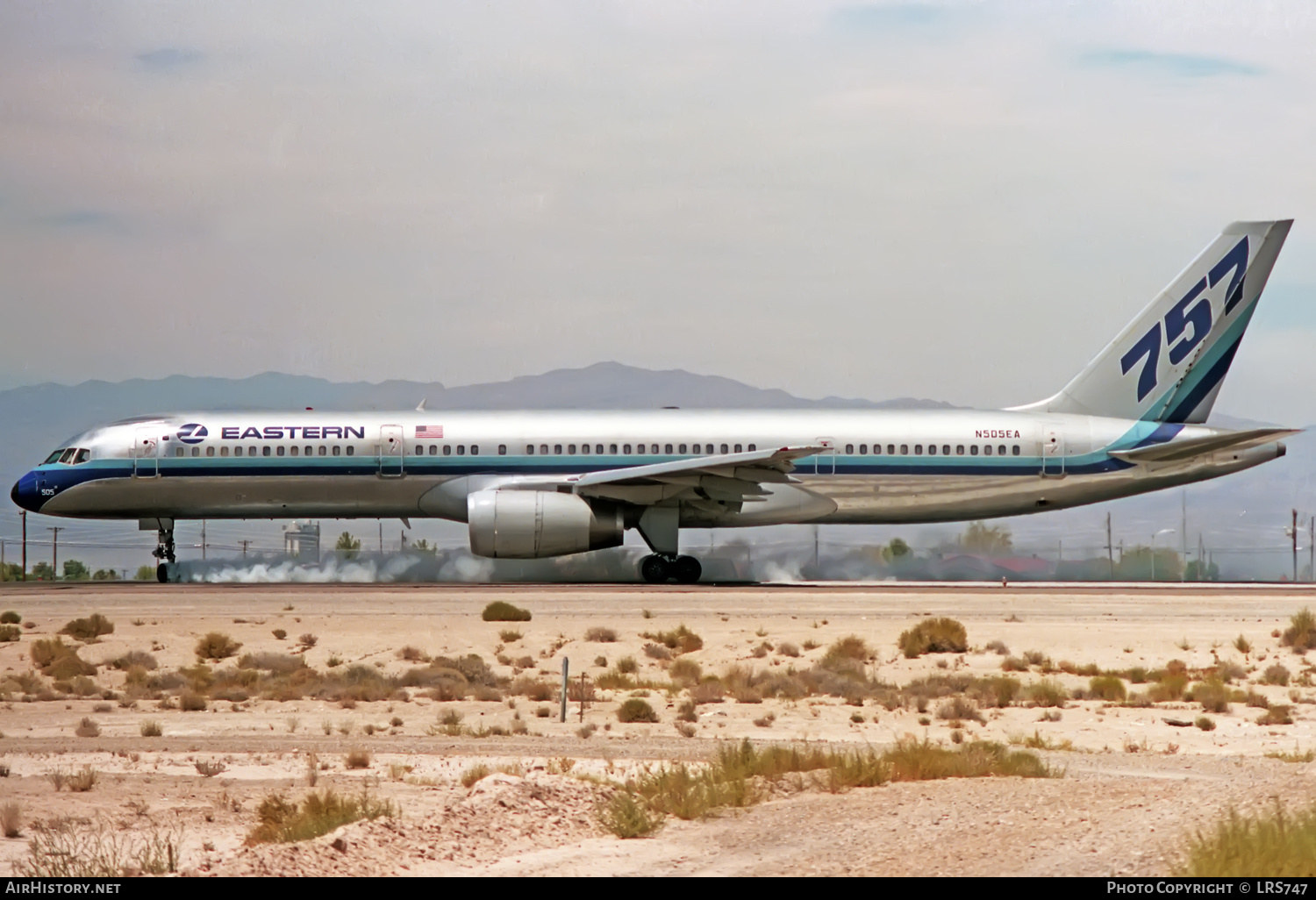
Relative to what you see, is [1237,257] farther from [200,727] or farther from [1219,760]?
[200,727]

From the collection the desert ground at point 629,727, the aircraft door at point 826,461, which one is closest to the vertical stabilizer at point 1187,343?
the desert ground at point 629,727

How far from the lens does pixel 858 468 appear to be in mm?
39000

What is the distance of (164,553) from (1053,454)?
2227 cm

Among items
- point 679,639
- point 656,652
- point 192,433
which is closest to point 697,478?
point 679,639

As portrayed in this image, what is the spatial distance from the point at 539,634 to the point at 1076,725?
1140cm

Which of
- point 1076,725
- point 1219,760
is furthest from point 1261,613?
point 1219,760

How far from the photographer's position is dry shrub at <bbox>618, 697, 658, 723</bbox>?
19.8 meters

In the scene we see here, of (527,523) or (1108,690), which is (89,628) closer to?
(527,523)

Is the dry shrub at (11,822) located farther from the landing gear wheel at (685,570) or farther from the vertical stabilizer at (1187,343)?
the vertical stabilizer at (1187,343)

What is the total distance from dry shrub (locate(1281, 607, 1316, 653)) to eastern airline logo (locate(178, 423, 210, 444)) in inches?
962

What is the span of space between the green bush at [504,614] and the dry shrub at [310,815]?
1715cm

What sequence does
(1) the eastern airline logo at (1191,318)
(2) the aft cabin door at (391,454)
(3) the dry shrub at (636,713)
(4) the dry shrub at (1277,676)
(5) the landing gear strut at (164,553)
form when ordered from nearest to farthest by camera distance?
(3) the dry shrub at (636,713)
(4) the dry shrub at (1277,676)
(2) the aft cabin door at (391,454)
(5) the landing gear strut at (164,553)
(1) the eastern airline logo at (1191,318)

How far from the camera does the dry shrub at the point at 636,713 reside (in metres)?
19.8

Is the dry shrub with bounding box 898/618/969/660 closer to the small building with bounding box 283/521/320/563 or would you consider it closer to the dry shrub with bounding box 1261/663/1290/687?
the dry shrub with bounding box 1261/663/1290/687
